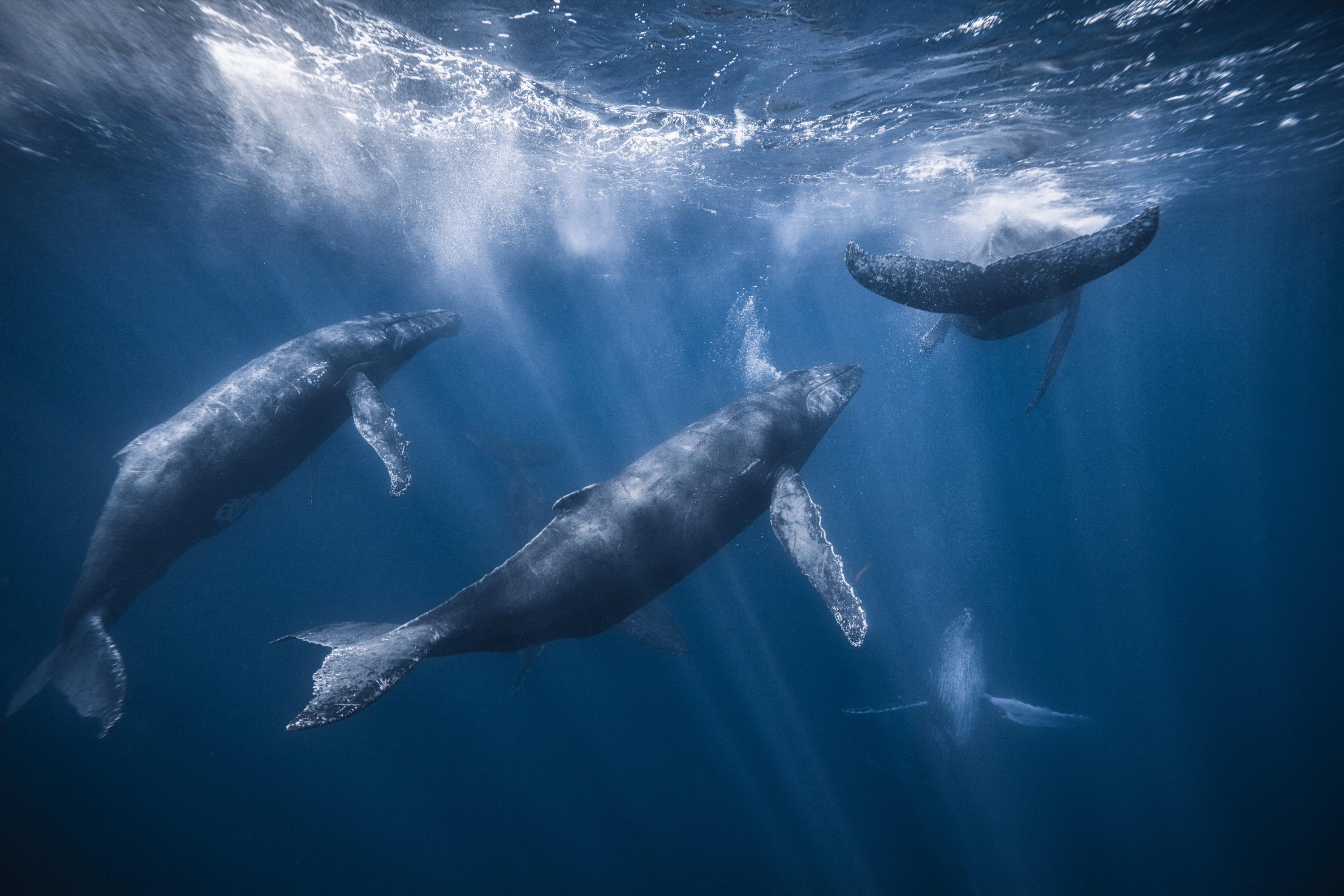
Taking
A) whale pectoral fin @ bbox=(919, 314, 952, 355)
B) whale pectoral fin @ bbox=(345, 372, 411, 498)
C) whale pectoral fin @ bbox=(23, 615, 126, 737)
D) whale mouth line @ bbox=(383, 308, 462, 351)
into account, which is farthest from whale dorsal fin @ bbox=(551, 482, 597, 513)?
whale pectoral fin @ bbox=(919, 314, 952, 355)

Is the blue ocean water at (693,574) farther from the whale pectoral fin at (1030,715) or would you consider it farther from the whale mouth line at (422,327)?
the whale mouth line at (422,327)

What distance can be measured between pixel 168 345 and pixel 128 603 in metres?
69.2

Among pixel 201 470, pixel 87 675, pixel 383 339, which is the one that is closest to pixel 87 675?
pixel 87 675

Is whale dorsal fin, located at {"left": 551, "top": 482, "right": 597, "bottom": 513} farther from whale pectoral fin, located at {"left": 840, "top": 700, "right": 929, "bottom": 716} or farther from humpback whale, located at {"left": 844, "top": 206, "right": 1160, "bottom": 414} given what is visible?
whale pectoral fin, located at {"left": 840, "top": 700, "right": 929, "bottom": 716}

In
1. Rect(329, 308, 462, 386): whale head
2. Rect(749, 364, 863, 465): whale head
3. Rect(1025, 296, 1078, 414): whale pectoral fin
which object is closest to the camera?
Rect(749, 364, 863, 465): whale head

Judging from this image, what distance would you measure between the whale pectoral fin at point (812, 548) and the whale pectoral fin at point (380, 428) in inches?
217

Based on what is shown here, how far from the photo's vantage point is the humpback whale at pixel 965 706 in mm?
Result: 13797

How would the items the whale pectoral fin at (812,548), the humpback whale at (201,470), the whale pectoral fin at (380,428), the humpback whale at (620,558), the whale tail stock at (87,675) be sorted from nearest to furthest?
the humpback whale at (620,558) < the whale pectoral fin at (812,548) < the whale tail stock at (87,675) < the humpback whale at (201,470) < the whale pectoral fin at (380,428)

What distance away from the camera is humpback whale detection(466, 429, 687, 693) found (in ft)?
34.0

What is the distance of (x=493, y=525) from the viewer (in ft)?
73.7

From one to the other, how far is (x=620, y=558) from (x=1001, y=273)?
4.72 metres

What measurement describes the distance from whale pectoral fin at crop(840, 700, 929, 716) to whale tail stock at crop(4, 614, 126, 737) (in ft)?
53.3

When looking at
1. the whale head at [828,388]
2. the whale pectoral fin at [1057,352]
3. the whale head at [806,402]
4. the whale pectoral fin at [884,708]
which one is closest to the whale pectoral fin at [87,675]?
the whale head at [806,402]

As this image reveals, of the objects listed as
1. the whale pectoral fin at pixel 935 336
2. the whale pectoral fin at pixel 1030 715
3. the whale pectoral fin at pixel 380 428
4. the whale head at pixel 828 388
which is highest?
the whale pectoral fin at pixel 380 428
